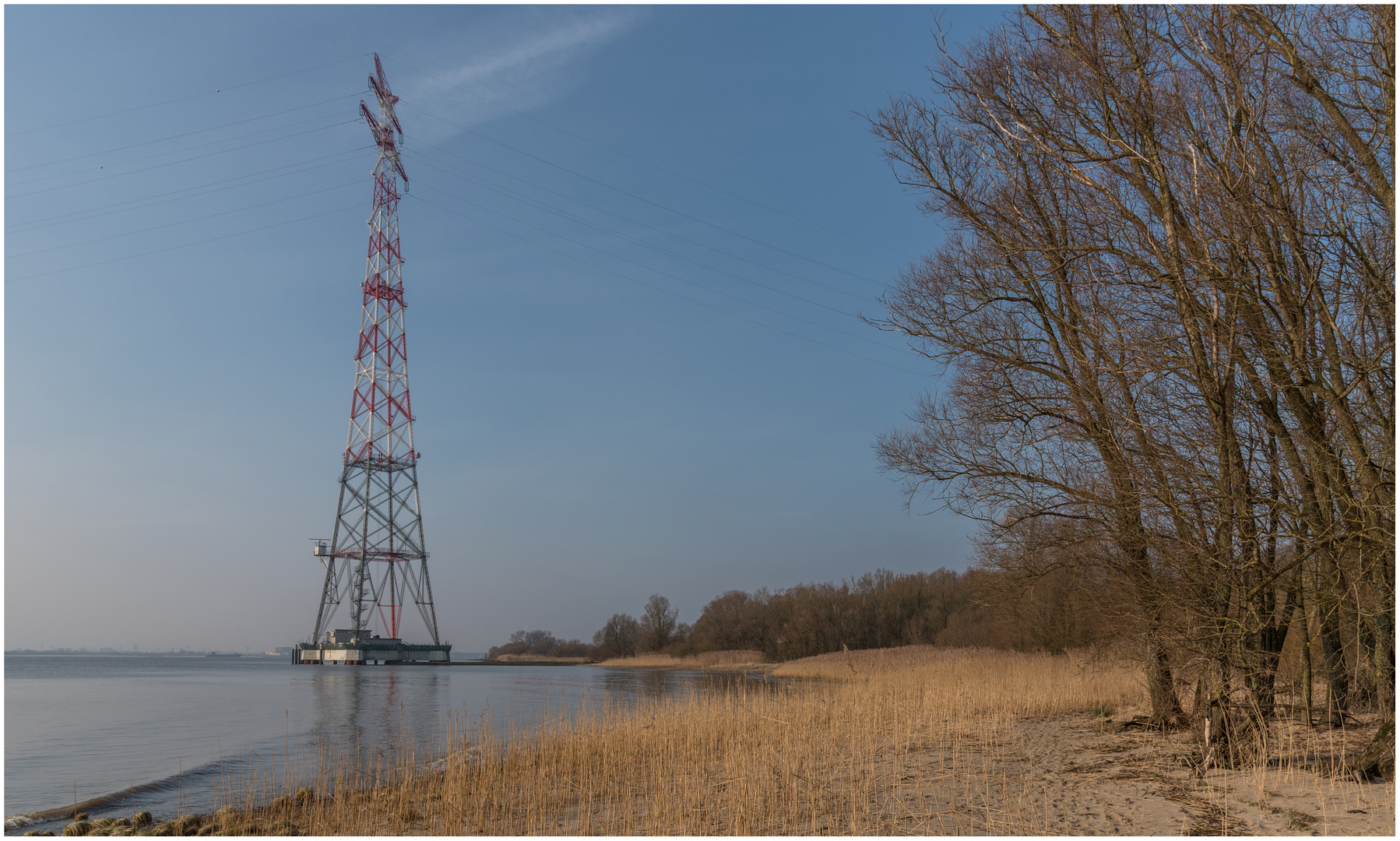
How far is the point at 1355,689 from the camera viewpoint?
10.8 m

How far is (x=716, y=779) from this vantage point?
9.28 meters

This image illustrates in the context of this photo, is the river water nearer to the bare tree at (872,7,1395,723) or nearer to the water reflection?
the water reflection

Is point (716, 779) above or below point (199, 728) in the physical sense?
above

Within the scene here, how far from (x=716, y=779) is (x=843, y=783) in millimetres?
1504

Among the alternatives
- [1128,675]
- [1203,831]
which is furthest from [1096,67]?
[1128,675]

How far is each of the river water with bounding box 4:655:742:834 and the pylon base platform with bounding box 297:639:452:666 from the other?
17.7 m

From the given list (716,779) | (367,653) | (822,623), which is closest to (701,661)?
(822,623)

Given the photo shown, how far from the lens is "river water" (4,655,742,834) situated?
11.7 meters

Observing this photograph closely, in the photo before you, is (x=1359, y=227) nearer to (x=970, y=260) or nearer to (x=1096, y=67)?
(x=1096, y=67)

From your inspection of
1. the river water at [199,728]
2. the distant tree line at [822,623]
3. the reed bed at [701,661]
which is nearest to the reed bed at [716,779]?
the river water at [199,728]

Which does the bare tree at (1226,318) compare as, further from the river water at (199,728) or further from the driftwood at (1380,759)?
the river water at (199,728)

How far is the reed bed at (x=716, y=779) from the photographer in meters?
7.26

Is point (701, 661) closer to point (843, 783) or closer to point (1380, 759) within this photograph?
Result: point (843, 783)

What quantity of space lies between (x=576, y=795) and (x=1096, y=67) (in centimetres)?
936
